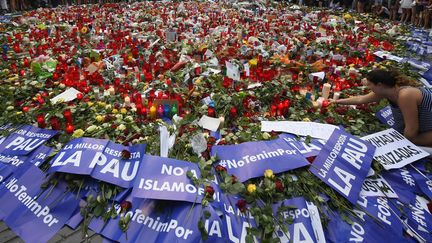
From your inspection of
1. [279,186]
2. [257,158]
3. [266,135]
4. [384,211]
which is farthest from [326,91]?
[279,186]

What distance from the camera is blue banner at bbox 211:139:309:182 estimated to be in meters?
2.83

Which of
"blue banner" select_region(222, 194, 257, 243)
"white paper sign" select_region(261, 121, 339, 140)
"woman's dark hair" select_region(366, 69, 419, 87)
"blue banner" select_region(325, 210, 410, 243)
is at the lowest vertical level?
"blue banner" select_region(325, 210, 410, 243)

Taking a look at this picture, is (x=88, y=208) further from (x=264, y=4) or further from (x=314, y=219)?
(x=264, y=4)

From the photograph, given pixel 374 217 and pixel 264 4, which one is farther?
pixel 264 4

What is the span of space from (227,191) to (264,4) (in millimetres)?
14029

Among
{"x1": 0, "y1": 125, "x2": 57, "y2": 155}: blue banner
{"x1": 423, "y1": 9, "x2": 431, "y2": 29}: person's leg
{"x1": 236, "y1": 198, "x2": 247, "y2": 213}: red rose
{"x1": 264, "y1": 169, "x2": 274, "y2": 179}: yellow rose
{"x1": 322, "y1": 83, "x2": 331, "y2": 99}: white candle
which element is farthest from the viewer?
{"x1": 423, "y1": 9, "x2": 431, "y2": 29}: person's leg

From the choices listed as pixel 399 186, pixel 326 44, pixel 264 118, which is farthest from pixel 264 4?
pixel 399 186

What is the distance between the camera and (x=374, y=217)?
2504 millimetres

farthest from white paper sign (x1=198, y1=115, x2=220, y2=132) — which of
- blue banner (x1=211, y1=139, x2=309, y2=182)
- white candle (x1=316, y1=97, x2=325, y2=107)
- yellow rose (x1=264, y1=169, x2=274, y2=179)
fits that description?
white candle (x1=316, y1=97, x2=325, y2=107)

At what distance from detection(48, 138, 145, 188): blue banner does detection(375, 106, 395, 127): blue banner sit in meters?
2.88

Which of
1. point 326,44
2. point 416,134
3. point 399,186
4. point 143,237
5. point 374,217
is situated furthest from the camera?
point 326,44

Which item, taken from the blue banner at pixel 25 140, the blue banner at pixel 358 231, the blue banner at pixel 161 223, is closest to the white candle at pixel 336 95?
the blue banner at pixel 358 231

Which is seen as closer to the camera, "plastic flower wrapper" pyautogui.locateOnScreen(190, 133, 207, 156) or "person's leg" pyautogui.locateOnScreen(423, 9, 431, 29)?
"plastic flower wrapper" pyautogui.locateOnScreen(190, 133, 207, 156)

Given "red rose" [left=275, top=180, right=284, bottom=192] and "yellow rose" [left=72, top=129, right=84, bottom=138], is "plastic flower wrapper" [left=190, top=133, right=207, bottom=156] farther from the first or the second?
"yellow rose" [left=72, top=129, right=84, bottom=138]
